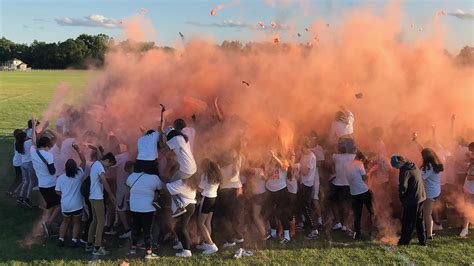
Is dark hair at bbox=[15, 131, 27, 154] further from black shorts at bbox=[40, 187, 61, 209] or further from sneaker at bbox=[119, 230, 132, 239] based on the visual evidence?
sneaker at bbox=[119, 230, 132, 239]

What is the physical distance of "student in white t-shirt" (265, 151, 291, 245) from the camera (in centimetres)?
763

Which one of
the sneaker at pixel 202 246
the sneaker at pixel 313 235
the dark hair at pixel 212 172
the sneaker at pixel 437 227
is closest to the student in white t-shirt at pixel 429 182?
the sneaker at pixel 437 227

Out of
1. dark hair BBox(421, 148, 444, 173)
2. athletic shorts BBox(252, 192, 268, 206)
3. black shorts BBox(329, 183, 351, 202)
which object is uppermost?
dark hair BBox(421, 148, 444, 173)

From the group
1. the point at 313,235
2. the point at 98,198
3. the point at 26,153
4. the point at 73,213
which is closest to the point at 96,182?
the point at 98,198

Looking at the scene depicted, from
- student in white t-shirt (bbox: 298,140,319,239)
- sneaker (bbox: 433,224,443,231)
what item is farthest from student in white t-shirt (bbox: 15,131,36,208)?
sneaker (bbox: 433,224,443,231)

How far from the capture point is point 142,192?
22.2 feet

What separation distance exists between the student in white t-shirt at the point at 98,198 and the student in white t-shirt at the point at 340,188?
3852 mm

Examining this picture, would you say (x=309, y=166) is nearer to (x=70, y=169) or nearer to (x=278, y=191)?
(x=278, y=191)

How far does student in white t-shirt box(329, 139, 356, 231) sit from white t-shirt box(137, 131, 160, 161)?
322 centimetres

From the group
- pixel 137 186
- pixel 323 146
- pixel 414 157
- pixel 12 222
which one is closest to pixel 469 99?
pixel 414 157

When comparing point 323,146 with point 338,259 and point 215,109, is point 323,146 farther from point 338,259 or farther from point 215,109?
point 338,259

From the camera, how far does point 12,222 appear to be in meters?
8.55

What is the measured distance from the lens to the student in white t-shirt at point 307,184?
7.83m

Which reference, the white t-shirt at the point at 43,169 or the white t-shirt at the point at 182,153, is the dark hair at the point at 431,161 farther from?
the white t-shirt at the point at 43,169
